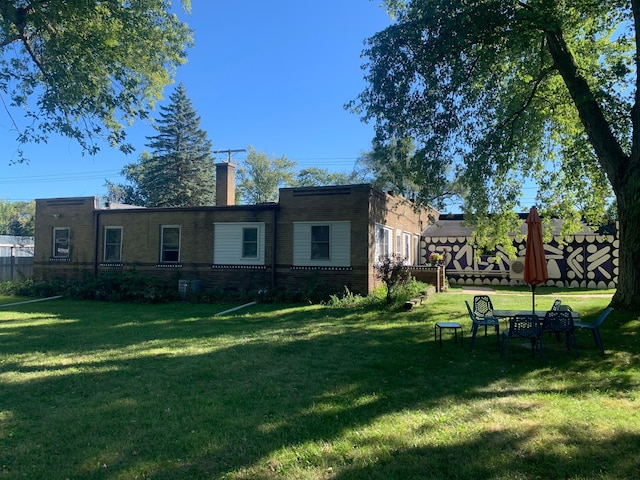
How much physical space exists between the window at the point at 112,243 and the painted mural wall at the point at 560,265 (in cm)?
1679

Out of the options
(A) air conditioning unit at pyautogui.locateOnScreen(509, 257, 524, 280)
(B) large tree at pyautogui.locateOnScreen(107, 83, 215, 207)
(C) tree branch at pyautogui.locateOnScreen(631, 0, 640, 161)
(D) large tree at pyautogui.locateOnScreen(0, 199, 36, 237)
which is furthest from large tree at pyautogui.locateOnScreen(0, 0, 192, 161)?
(D) large tree at pyautogui.locateOnScreen(0, 199, 36, 237)

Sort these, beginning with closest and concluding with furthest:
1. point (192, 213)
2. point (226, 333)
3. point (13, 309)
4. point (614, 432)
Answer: point (614, 432) → point (226, 333) → point (13, 309) → point (192, 213)

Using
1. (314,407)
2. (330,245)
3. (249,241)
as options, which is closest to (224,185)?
(249,241)

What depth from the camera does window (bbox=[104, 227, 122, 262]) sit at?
19344 millimetres

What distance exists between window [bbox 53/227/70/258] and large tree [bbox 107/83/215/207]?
23.4m

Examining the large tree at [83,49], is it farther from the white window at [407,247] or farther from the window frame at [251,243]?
the white window at [407,247]

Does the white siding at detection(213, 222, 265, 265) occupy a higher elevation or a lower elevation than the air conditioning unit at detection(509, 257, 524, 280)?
higher

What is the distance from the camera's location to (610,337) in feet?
29.9

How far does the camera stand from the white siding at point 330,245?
1599 centimetres

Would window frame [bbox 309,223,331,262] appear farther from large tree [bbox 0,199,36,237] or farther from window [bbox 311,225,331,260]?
large tree [bbox 0,199,36,237]

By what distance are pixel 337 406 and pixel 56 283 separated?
18382 mm

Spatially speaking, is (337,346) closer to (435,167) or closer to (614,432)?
(614,432)

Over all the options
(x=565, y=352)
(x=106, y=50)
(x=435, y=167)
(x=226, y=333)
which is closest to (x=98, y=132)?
(x=106, y=50)

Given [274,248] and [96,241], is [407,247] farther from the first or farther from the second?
[96,241]
